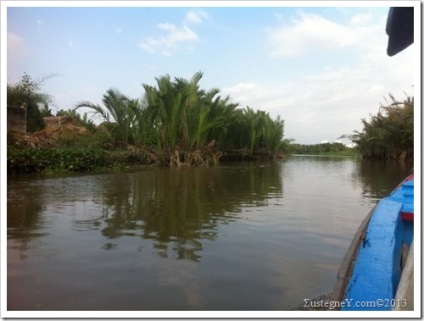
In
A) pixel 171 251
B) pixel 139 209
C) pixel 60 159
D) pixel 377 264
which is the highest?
pixel 60 159

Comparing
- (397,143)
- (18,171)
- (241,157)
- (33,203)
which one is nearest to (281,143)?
(241,157)

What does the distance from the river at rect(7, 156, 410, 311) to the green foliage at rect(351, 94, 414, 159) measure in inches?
738

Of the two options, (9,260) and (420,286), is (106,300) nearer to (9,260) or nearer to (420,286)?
(9,260)

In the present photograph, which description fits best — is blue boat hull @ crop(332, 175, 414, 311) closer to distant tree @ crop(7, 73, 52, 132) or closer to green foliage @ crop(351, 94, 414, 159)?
distant tree @ crop(7, 73, 52, 132)

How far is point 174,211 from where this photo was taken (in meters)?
5.55

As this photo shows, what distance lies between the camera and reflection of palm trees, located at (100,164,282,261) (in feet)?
13.0

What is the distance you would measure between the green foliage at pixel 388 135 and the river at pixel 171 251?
18.8 metres

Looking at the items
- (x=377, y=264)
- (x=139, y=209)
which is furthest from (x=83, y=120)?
(x=377, y=264)

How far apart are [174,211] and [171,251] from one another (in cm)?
203

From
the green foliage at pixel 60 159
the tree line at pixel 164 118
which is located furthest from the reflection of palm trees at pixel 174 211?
the tree line at pixel 164 118

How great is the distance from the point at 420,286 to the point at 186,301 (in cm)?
145

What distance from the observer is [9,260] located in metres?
3.22

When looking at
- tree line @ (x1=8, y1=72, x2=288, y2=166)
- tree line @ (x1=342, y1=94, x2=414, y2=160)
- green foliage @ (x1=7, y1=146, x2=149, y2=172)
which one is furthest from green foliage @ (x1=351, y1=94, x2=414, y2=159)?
green foliage @ (x1=7, y1=146, x2=149, y2=172)

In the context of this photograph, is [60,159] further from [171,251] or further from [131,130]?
[171,251]
